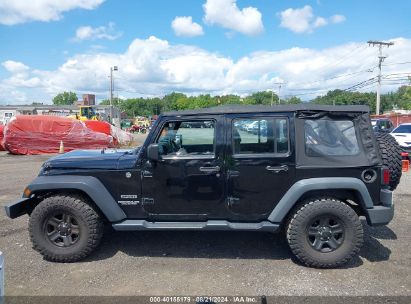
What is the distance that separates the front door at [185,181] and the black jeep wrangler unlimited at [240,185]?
0.04 ft

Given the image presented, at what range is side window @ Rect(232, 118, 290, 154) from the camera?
429 centimetres

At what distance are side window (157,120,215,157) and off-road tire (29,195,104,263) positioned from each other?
1214 mm

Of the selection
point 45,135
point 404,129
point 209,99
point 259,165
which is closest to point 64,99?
point 209,99

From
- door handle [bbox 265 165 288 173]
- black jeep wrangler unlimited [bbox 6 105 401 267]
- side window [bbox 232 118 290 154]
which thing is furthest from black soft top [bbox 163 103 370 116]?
door handle [bbox 265 165 288 173]

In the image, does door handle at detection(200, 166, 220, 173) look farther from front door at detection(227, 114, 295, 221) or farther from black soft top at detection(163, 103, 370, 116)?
black soft top at detection(163, 103, 370, 116)

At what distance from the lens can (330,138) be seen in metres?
4.32

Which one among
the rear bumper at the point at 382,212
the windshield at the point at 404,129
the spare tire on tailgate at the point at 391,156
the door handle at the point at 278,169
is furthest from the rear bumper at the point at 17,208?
the windshield at the point at 404,129

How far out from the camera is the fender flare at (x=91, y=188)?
4.28 m

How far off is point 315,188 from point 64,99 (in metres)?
151

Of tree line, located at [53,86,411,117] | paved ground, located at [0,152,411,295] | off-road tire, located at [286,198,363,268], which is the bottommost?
paved ground, located at [0,152,411,295]

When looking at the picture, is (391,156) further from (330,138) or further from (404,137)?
(404,137)

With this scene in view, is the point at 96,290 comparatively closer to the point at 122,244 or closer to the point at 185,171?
the point at 122,244

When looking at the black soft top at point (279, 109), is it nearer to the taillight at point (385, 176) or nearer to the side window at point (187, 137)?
the side window at point (187, 137)

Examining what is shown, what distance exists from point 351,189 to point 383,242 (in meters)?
1.50
